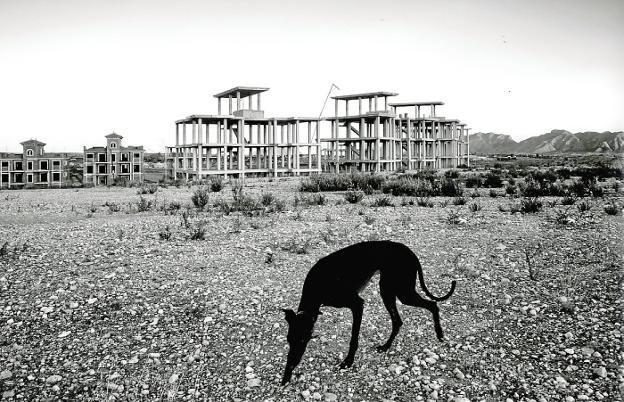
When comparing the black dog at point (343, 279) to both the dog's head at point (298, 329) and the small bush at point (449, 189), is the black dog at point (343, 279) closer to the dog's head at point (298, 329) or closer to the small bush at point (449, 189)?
the dog's head at point (298, 329)

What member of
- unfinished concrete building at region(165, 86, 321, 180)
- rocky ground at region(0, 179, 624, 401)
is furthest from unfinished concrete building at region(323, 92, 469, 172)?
rocky ground at region(0, 179, 624, 401)

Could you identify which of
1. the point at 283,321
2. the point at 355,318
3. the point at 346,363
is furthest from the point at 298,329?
the point at 283,321

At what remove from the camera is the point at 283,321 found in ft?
18.6

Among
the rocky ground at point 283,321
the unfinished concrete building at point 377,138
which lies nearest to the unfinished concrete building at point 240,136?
the unfinished concrete building at point 377,138

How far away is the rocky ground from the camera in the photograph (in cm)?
439

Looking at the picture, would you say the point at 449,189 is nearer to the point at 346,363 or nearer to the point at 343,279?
the point at 346,363

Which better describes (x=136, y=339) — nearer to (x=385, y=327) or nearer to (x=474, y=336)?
(x=385, y=327)

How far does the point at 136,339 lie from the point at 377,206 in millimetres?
10757

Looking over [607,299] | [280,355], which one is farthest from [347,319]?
[607,299]

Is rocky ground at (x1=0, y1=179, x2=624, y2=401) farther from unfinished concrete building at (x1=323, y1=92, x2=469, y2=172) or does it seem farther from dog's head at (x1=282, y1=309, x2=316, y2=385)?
unfinished concrete building at (x1=323, y1=92, x2=469, y2=172)

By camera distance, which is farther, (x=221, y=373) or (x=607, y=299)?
(x=607, y=299)

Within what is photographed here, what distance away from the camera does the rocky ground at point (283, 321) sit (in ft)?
14.4

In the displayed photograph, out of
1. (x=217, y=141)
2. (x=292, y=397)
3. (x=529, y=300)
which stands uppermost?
(x=217, y=141)

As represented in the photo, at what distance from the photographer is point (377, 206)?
15297 millimetres
